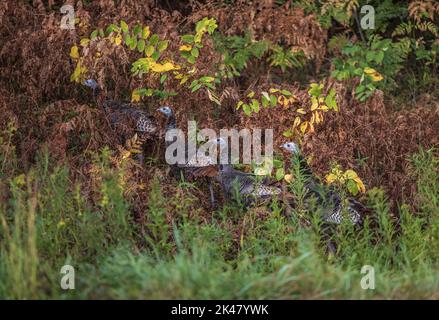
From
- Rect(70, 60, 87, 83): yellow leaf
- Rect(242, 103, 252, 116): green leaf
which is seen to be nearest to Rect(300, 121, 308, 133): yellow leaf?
Rect(242, 103, 252, 116): green leaf

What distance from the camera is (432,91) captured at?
8.41m

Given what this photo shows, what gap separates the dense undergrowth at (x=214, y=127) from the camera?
4.55 m

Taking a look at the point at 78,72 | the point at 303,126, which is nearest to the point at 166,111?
the point at 78,72

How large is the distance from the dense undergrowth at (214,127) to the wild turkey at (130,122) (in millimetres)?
129

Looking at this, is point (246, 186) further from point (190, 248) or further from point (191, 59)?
point (191, 59)

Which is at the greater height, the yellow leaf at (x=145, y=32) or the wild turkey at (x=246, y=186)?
the yellow leaf at (x=145, y=32)

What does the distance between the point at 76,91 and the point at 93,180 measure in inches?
71.6

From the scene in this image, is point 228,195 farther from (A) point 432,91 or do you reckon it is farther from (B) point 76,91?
(A) point 432,91

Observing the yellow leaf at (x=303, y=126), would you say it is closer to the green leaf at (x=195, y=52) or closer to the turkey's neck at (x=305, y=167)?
the turkey's neck at (x=305, y=167)

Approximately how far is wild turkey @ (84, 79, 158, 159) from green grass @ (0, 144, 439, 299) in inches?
31.5

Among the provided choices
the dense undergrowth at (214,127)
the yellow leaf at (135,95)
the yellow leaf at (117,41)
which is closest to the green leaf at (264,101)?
the dense undergrowth at (214,127)

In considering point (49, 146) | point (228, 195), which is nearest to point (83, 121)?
point (49, 146)

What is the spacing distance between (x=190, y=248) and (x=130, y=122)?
1.90 m

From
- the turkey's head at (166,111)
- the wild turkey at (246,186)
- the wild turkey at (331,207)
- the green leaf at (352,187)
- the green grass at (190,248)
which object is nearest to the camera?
the green grass at (190,248)
